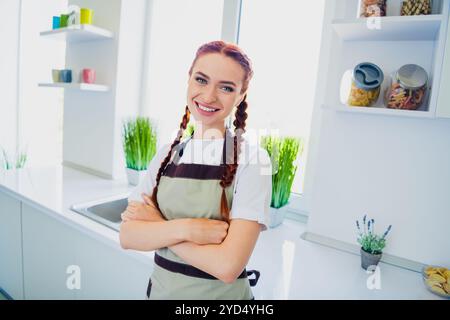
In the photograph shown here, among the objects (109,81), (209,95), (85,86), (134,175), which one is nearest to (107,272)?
(134,175)

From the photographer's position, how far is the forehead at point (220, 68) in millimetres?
788

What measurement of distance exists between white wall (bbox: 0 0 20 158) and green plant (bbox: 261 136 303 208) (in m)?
2.71

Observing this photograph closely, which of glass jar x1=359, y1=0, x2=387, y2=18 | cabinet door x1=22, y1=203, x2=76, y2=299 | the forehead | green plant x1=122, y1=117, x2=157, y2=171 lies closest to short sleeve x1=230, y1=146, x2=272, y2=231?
the forehead

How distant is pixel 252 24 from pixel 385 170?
44.7 inches

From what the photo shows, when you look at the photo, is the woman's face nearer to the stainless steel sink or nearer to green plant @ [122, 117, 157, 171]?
the stainless steel sink

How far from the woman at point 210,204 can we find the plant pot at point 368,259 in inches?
22.3

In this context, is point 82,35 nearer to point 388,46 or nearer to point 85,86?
point 85,86

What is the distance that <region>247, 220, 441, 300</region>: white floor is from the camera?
100cm

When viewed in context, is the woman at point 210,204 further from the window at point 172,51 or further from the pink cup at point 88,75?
the pink cup at point 88,75

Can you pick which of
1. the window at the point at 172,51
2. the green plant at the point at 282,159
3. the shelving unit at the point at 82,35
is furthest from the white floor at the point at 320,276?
the shelving unit at the point at 82,35

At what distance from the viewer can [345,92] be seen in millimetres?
1191

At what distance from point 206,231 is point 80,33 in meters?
1.80
